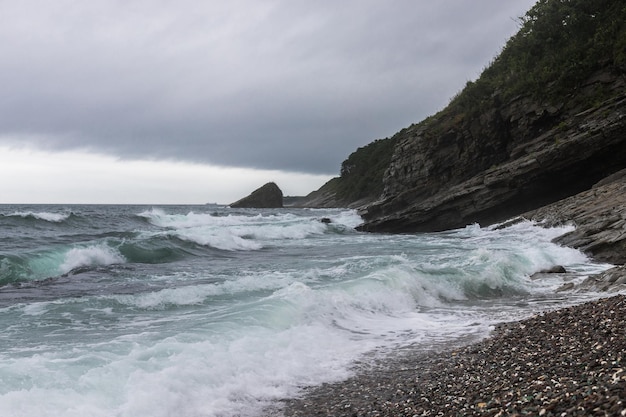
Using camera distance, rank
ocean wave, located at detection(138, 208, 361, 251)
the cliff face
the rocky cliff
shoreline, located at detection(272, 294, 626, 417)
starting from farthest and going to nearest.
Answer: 1. ocean wave, located at detection(138, 208, 361, 251)
2. the rocky cliff
3. the cliff face
4. shoreline, located at detection(272, 294, 626, 417)

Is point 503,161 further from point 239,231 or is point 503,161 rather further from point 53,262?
point 53,262

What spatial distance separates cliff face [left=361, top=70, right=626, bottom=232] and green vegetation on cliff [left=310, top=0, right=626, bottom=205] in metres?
0.29

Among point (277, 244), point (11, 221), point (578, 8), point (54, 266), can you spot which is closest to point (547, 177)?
point (578, 8)

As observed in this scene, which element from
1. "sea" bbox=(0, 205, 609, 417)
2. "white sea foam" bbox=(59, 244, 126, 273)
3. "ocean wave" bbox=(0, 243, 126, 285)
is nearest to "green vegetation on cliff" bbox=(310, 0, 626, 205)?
"sea" bbox=(0, 205, 609, 417)

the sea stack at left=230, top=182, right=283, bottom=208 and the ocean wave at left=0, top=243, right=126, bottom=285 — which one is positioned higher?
the sea stack at left=230, top=182, right=283, bottom=208

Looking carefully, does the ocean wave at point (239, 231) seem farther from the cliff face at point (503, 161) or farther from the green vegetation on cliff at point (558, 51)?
the green vegetation on cliff at point (558, 51)

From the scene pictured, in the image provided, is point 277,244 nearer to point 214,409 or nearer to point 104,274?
point 104,274

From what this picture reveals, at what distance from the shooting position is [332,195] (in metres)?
111

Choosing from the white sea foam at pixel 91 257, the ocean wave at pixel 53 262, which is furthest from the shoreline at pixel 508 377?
the white sea foam at pixel 91 257

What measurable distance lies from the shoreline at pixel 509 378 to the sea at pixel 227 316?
563 millimetres

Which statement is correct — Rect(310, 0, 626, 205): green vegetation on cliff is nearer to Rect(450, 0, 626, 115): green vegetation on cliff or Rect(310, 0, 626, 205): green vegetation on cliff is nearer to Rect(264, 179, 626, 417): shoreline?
Rect(450, 0, 626, 115): green vegetation on cliff

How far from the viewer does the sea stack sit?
119 m

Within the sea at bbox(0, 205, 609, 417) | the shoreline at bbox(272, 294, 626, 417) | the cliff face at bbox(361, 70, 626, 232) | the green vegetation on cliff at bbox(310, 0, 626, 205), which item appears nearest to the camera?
the shoreline at bbox(272, 294, 626, 417)

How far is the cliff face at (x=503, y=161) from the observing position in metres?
26.5
